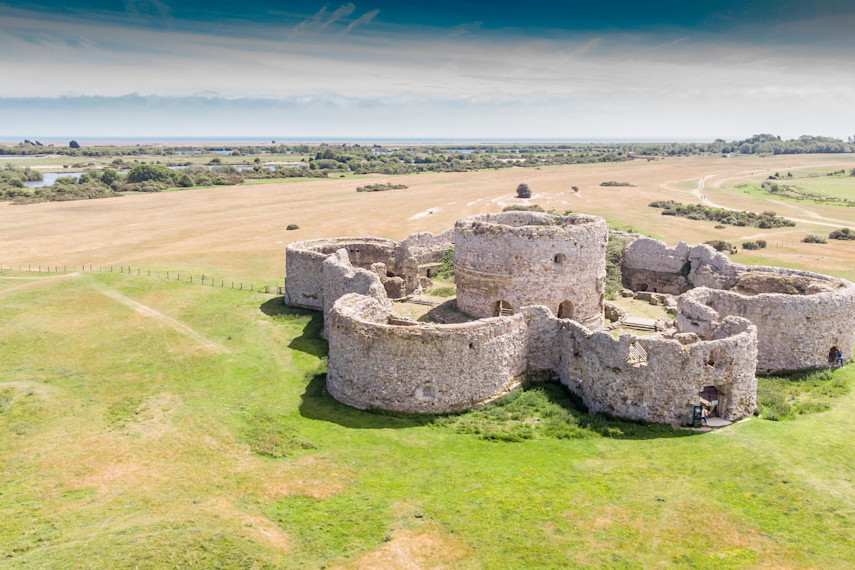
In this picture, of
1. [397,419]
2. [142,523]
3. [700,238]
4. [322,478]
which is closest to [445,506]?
[322,478]

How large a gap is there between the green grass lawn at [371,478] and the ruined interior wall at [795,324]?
4.68 feet

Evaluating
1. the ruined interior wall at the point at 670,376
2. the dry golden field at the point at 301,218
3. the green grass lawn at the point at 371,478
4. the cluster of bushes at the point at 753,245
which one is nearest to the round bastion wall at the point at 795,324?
the green grass lawn at the point at 371,478

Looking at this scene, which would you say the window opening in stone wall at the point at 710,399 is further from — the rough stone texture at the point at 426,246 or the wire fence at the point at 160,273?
the wire fence at the point at 160,273

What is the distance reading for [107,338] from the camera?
28.2 meters

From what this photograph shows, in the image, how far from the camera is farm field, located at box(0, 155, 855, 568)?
1353 cm

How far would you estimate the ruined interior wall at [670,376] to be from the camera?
63.1 ft

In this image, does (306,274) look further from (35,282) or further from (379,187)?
(379,187)

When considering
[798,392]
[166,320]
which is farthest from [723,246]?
[166,320]

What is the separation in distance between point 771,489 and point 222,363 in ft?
63.9

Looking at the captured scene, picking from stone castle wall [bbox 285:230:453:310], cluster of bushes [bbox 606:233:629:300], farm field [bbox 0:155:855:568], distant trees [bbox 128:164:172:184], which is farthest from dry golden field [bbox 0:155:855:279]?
farm field [bbox 0:155:855:568]

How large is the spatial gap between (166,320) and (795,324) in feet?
89.2

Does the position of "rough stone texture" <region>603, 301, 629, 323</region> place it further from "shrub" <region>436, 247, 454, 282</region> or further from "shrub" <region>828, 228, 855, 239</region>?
"shrub" <region>828, 228, 855, 239</region>

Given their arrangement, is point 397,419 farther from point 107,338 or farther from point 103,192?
point 103,192

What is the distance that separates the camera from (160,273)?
4344cm
